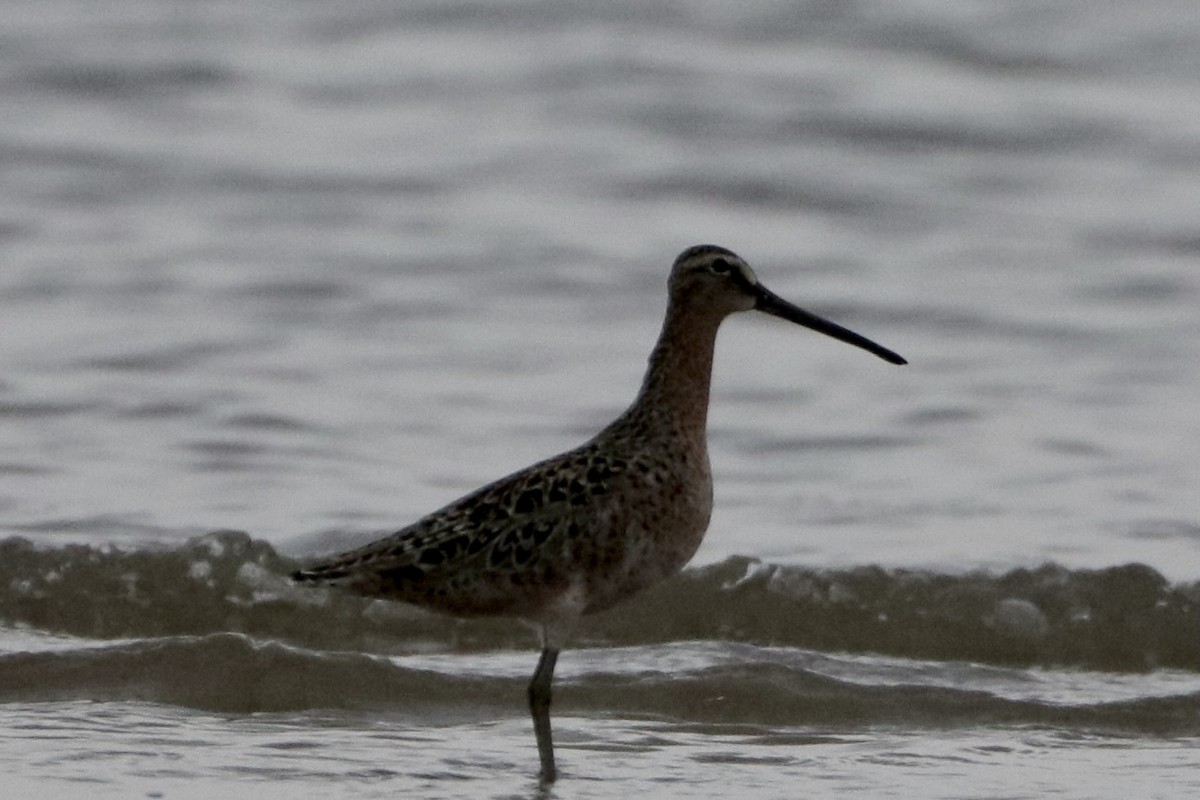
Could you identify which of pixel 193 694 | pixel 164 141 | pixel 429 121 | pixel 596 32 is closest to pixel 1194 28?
pixel 596 32

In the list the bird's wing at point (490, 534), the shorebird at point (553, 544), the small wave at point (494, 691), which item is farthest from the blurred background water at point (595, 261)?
the bird's wing at point (490, 534)

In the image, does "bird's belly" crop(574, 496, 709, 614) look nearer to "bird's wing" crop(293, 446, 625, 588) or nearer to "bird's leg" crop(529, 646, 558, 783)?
"bird's wing" crop(293, 446, 625, 588)

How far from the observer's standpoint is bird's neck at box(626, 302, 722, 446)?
732 cm

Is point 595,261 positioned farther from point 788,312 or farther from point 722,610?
point 788,312

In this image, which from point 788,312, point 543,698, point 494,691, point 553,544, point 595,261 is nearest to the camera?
point 553,544

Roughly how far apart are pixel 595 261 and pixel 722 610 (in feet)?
15.3

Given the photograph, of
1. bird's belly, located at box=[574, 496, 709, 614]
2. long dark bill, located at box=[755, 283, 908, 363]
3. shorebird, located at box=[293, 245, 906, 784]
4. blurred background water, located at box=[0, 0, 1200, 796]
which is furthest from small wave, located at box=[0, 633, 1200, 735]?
long dark bill, located at box=[755, 283, 908, 363]

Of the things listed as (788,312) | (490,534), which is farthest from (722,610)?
(490,534)

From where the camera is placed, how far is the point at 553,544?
6953 mm

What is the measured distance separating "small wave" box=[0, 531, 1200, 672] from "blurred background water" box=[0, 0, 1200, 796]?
17 cm

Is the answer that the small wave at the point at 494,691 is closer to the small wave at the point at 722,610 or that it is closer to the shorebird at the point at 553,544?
the small wave at the point at 722,610

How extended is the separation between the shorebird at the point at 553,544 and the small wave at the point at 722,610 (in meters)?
1.84

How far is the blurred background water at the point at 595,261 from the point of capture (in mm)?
10289

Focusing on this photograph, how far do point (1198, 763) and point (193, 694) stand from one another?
3.09 metres
